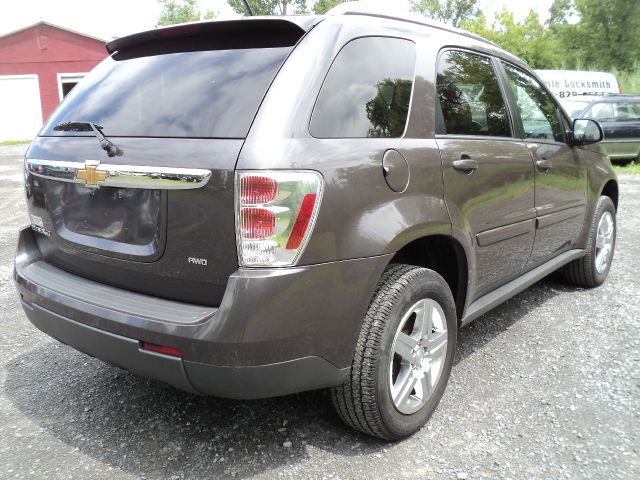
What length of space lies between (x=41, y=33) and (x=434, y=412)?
1147 inches

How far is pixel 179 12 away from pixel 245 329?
204 feet

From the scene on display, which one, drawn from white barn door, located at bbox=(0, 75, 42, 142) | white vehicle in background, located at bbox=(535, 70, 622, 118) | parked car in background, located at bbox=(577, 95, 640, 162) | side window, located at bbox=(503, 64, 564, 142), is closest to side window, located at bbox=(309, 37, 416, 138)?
side window, located at bbox=(503, 64, 564, 142)

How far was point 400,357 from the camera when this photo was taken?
2449mm

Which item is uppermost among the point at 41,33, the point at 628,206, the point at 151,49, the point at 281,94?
the point at 41,33

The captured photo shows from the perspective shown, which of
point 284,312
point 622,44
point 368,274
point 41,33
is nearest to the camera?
point 284,312

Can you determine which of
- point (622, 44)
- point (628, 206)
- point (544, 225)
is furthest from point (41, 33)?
point (622, 44)

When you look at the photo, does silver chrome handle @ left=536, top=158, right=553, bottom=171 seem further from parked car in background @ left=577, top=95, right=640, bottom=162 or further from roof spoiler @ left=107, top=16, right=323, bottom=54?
parked car in background @ left=577, top=95, right=640, bottom=162

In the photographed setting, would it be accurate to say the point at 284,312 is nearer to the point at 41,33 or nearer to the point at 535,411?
the point at 535,411

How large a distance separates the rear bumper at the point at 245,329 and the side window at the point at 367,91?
0.55m

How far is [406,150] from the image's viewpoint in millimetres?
2369

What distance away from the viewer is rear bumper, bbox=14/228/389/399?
75.0 inches

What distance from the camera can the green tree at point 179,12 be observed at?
55.6 meters

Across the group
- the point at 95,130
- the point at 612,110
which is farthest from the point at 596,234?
the point at 612,110

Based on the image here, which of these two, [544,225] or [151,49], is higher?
[151,49]
